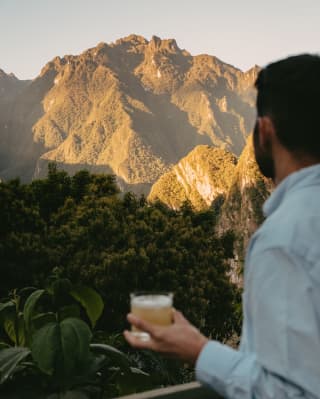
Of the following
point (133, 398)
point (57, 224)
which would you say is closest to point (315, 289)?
point (133, 398)

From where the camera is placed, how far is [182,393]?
5.91 ft

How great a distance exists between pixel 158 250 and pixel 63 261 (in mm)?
2883

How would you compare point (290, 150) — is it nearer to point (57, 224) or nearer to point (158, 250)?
point (158, 250)

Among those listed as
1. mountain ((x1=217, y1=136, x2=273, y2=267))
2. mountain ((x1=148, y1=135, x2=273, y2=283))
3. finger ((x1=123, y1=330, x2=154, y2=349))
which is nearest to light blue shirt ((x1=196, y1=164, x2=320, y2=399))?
finger ((x1=123, y1=330, x2=154, y2=349))

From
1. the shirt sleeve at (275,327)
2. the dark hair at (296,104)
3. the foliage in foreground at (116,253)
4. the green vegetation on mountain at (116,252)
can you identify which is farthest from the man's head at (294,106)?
the green vegetation on mountain at (116,252)

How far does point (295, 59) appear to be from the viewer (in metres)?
1.23

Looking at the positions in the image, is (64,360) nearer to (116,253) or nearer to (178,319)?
(178,319)

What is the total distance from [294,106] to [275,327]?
470 millimetres

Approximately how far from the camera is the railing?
5.69ft

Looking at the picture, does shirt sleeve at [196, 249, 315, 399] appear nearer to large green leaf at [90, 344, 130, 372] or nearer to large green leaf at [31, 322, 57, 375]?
large green leaf at [31, 322, 57, 375]

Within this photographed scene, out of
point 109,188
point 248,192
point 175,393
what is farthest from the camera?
point 248,192

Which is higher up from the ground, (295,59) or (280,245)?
(295,59)

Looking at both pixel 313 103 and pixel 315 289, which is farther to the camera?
pixel 313 103

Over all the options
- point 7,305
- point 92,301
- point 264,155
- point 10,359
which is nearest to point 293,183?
point 264,155
